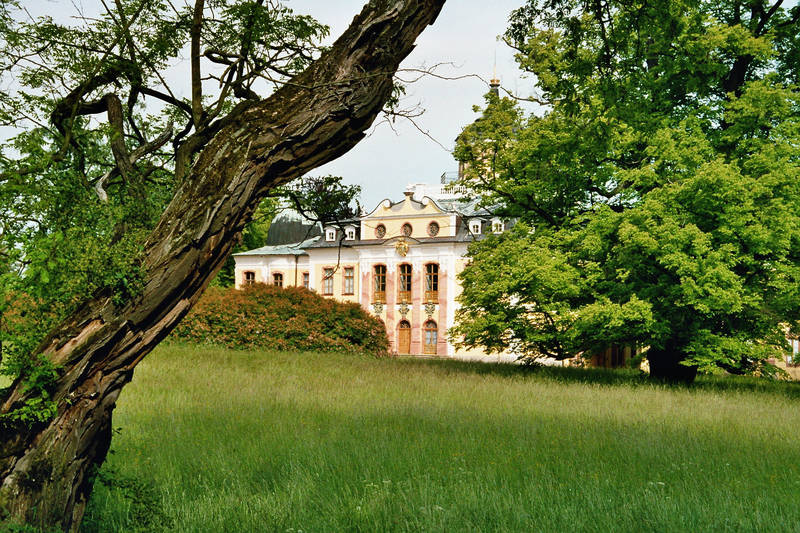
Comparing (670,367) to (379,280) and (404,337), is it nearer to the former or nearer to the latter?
Result: (404,337)

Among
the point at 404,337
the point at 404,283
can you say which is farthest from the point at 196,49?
the point at 404,337

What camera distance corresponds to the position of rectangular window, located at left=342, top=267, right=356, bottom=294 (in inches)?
1664

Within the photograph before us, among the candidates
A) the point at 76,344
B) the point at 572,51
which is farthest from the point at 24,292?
the point at 572,51

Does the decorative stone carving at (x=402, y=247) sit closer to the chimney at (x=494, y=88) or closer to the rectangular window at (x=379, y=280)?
the rectangular window at (x=379, y=280)

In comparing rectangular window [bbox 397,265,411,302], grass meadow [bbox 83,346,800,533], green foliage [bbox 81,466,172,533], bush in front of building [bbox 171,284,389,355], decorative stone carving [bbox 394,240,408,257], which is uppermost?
decorative stone carving [bbox 394,240,408,257]

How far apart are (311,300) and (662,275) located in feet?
45.3

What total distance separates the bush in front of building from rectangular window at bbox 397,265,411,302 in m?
14.0

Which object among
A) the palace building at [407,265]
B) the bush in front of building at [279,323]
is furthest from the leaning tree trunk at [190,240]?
the palace building at [407,265]

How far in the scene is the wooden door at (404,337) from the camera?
40.3 meters

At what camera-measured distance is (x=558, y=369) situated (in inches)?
808

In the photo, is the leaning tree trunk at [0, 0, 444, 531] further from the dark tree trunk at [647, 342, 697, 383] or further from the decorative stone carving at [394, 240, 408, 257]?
the decorative stone carving at [394, 240, 408, 257]

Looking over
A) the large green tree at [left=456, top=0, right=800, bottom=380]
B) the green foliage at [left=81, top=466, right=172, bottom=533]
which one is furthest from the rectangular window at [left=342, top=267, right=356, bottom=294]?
the green foliage at [left=81, top=466, right=172, bottom=533]

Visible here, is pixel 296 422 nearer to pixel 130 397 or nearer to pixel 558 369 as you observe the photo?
pixel 130 397

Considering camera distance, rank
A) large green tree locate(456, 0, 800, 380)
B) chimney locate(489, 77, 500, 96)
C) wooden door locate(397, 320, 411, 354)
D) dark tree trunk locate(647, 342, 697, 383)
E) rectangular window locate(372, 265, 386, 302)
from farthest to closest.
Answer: rectangular window locate(372, 265, 386, 302) < wooden door locate(397, 320, 411, 354) < dark tree trunk locate(647, 342, 697, 383) < large green tree locate(456, 0, 800, 380) < chimney locate(489, 77, 500, 96)
